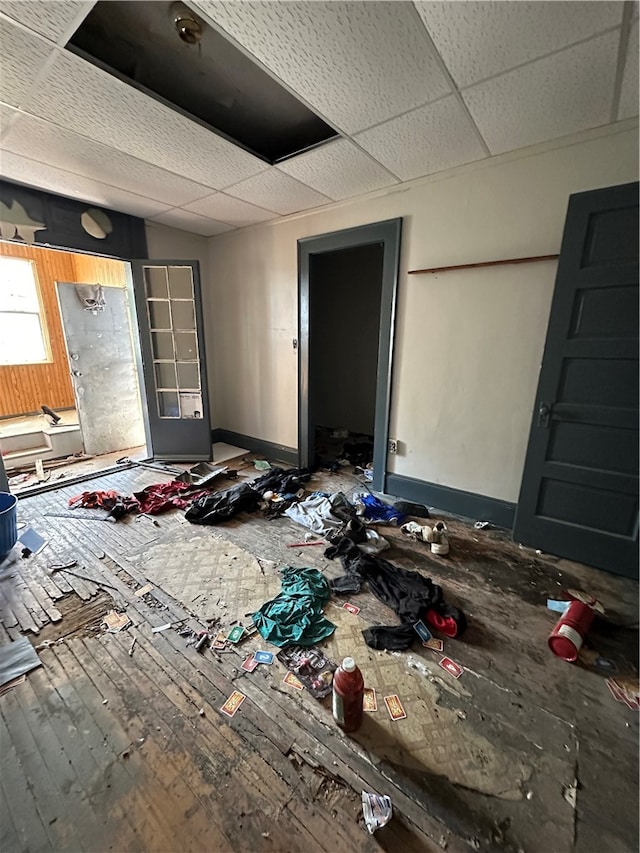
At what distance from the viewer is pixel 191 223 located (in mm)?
3789

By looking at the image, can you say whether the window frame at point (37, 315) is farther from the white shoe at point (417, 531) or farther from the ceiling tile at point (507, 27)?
the ceiling tile at point (507, 27)

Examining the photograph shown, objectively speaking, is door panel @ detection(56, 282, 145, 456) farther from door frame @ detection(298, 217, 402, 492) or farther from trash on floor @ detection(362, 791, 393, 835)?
trash on floor @ detection(362, 791, 393, 835)

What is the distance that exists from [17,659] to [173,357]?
3093 mm

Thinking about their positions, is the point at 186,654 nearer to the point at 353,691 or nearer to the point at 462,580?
the point at 353,691

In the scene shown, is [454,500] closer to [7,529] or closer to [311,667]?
[311,667]

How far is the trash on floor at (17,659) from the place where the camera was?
1.56 metres

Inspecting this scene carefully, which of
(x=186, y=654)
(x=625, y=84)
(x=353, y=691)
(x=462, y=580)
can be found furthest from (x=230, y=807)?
(x=625, y=84)

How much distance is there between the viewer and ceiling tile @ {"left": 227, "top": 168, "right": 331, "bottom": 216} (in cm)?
267

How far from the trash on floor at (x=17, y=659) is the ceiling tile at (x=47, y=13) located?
2.68 metres

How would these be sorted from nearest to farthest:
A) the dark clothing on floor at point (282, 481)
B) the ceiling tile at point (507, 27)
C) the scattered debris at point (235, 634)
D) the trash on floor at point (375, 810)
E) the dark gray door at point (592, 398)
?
the trash on floor at point (375, 810)
the ceiling tile at point (507, 27)
the scattered debris at point (235, 634)
the dark gray door at point (592, 398)
the dark clothing on floor at point (282, 481)

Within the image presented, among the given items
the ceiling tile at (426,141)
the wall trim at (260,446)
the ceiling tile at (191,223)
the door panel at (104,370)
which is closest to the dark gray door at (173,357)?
the ceiling tile at (191,223)

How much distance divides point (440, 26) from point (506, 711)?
109 inches

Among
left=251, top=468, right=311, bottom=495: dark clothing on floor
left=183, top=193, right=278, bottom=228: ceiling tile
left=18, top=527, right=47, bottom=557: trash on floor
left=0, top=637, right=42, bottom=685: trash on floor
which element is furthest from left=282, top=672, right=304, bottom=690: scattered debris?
left=183, top=193, right=278, bottom=228: ceiling tile

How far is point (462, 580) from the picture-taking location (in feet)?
7.22
